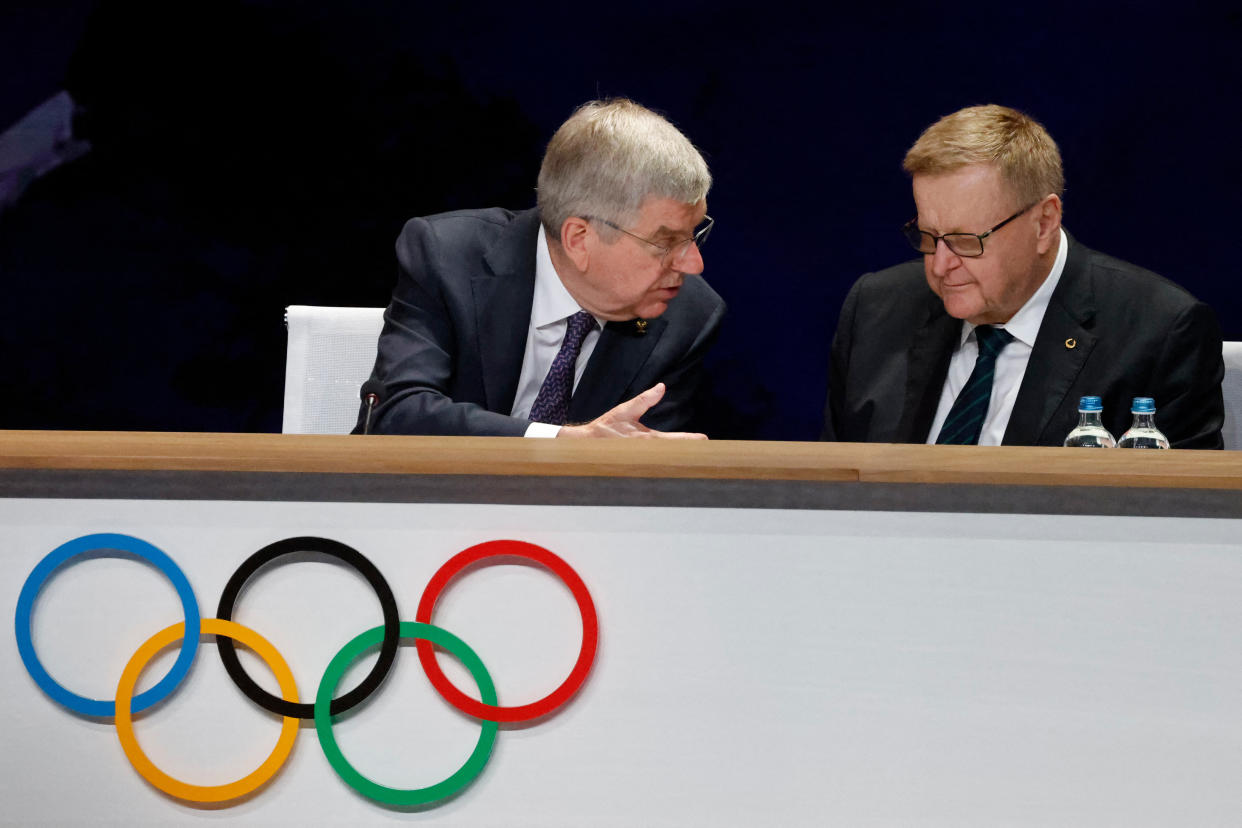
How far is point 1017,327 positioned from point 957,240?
174 millimetres

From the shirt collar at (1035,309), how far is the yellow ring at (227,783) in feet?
4.42

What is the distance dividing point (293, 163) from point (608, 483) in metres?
2.60

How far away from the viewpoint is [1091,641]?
1.01m

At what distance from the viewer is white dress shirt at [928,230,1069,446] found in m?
1.91

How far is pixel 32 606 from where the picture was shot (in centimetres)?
104

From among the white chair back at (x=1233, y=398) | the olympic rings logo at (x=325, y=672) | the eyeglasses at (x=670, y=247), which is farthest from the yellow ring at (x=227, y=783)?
the white chair back at (x=1233, y=398)

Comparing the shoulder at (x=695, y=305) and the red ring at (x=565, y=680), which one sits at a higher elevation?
the shoulder at (x=695, y=305)

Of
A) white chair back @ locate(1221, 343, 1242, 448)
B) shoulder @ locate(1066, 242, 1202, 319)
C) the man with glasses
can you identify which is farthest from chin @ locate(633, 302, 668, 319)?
white chair back @ locate(1221, 343, 1242, 448)

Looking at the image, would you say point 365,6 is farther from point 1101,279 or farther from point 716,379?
point 1101,279


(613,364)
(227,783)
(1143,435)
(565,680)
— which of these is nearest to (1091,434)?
(1143,435)

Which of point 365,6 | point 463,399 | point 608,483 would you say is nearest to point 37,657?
point 608,483

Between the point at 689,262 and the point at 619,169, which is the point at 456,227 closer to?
the point at 619,169

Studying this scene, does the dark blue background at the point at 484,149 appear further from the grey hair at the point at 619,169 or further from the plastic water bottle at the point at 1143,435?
the plastic water bottle at the point at 1143,435

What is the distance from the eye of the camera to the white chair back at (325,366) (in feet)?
6.43
